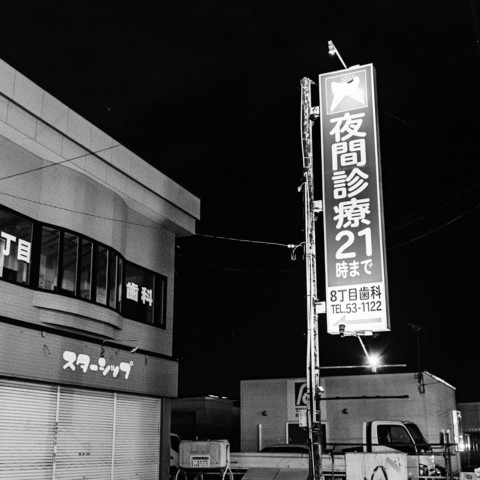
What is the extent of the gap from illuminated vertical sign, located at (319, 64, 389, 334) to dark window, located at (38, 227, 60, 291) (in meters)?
6.69

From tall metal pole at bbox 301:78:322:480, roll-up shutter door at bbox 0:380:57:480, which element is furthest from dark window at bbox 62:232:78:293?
tall metal pole at bbox 301:78:322:480

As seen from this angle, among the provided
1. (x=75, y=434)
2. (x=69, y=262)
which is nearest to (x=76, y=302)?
(x=69, y=262)

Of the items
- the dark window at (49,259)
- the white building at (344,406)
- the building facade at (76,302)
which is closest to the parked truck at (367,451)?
the building facade at (76,302)

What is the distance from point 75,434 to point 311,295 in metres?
7.33

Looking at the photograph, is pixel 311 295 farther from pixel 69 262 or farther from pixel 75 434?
pixel 75 434

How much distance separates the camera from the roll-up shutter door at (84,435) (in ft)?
54.2

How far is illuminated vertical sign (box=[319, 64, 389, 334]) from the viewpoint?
14.4 metres

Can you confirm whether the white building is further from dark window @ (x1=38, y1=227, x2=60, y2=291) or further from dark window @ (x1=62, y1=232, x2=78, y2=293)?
dark window @ (x1=38, y1=227, x2=60, y2=291)

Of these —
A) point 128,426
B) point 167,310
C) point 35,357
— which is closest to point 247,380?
point 167,310

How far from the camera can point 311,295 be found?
14.1 meters

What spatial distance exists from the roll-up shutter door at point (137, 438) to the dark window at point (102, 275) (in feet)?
9.82

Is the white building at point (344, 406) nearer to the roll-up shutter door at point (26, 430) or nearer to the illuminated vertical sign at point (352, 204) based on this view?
the illuminated vertical sign at point (352, 204)

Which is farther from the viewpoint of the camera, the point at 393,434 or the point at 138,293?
the point at 393,434

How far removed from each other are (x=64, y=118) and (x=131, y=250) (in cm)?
498
